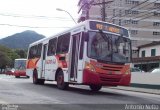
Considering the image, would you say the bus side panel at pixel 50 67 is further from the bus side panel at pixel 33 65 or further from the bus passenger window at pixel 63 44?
the bus side panel at pixel 33 65

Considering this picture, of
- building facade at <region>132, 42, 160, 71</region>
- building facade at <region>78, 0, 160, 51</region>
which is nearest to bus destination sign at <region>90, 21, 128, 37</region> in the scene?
building facade at <region>132, 42, 160, 71</region>

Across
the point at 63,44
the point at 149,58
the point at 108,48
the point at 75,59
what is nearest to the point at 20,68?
the point at 149,58

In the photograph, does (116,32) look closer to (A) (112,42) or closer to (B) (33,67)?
(A) (112,42)

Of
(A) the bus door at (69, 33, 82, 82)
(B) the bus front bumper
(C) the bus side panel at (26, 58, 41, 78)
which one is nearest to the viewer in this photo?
(B) the bus front bumper

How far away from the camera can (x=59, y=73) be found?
21.1 m

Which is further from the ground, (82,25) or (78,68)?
(82,25)

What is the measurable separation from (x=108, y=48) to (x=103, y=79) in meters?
1.48

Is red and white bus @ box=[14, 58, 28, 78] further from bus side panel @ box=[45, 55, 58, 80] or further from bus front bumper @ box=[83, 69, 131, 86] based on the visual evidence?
bus front bumper @ box=[83, 69, 131, 86]

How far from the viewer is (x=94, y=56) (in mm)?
17828

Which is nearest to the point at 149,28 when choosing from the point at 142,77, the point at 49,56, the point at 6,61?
the point at 6,61

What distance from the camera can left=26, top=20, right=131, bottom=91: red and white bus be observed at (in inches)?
699

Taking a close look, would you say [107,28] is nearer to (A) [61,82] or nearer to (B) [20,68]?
(A) [61,82]

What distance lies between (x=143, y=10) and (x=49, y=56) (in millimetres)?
69842

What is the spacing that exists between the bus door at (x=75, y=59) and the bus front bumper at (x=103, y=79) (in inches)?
28.9
